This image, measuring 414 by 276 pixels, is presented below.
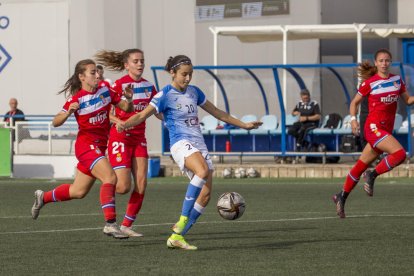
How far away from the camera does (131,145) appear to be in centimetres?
1441

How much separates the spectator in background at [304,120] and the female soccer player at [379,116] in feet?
35.4

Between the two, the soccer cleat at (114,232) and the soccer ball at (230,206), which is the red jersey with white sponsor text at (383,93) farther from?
the soccer cleat at (114,232)

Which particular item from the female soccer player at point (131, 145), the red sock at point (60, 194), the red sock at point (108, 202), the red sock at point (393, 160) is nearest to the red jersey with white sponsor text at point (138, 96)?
the female soccer player at point (131, 145)

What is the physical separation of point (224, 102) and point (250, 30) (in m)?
1.84

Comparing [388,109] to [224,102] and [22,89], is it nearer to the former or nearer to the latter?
[224,102]

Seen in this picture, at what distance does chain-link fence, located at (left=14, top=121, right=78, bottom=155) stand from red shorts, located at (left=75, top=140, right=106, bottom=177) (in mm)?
14059

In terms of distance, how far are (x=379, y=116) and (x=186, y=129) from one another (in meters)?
4.44

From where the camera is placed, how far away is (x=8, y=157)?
27.6 metres

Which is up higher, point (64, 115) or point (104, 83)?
point (104, 83)

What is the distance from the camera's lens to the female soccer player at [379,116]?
1670cm

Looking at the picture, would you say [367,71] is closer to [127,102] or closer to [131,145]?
[131,145]

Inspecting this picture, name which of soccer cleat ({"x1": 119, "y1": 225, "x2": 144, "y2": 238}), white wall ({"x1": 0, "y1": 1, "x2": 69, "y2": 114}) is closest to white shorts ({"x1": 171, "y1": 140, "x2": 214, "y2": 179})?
soccer cleat ({"x1": 119, "y1": 225, "x2": 144, "y2": 238})

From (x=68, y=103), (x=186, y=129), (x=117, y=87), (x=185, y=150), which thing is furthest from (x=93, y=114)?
(x=185, y=150)

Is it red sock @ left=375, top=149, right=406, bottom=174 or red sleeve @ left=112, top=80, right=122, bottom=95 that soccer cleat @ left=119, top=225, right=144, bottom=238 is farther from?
red sock @ left=375, top=149, right=406, bottom=174
